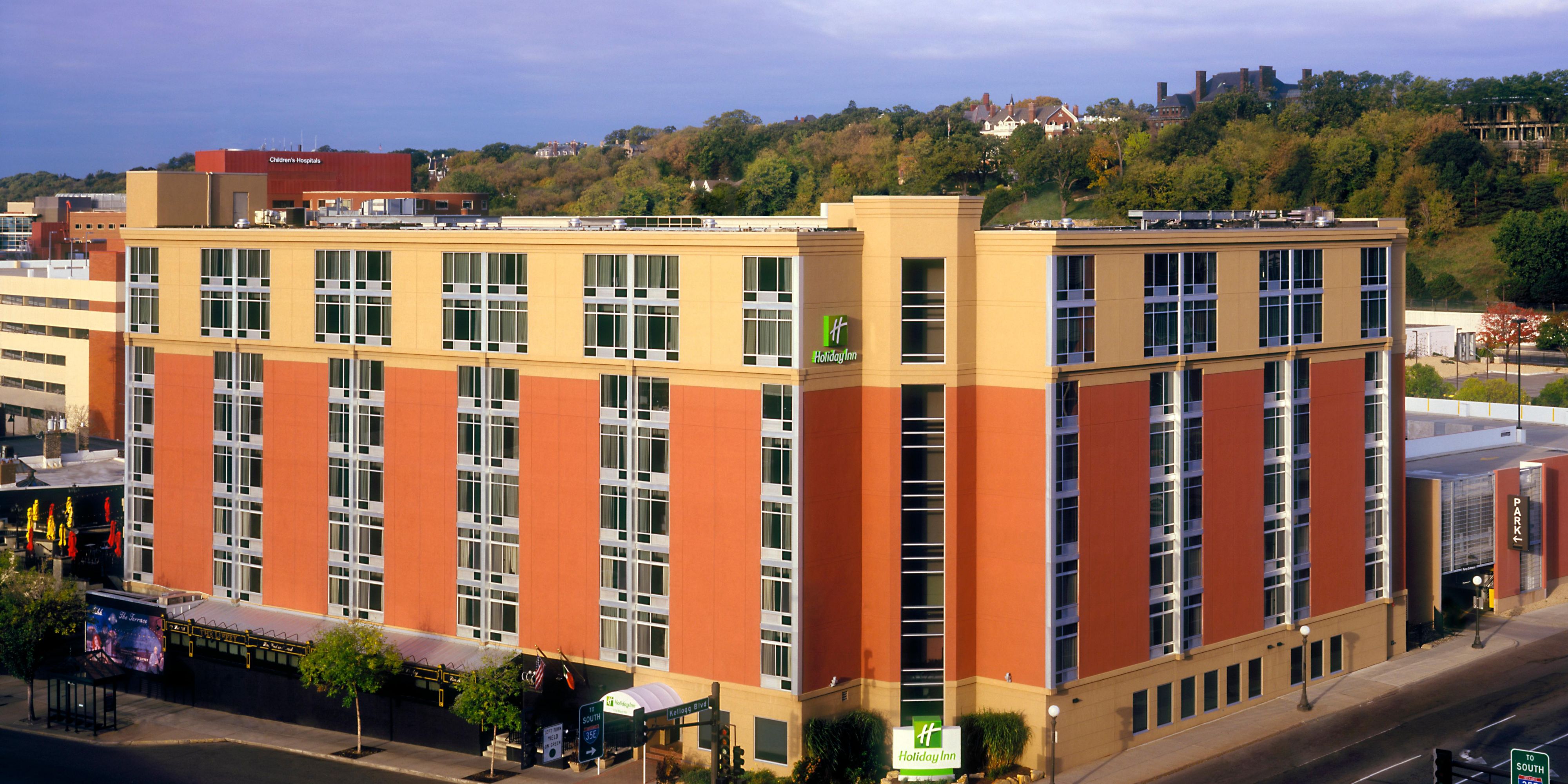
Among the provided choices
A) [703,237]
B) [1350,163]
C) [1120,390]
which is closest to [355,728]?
[703,237]

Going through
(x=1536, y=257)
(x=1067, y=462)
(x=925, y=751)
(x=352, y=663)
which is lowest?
(x=925, y=751)

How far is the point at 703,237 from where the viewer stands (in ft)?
181

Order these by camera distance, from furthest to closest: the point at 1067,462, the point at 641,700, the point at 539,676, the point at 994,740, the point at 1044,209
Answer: the point at 1044,209 → the point at 539,676 → the point at 1067,462 → the point at 994,740 → the point at 641,700

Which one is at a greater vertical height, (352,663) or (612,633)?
(612,633)

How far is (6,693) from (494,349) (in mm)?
29600

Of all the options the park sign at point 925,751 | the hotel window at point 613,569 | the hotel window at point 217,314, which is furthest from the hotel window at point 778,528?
the hotel window at point 217,314

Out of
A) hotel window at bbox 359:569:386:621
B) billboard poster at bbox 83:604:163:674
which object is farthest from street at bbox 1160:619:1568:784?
billboard poster at bbox 83:604:163:674

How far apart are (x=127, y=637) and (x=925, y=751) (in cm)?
3782

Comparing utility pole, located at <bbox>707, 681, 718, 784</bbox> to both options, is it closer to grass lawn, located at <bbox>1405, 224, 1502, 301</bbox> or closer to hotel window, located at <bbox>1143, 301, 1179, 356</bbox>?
hotel window, located at <bbox>1143, 301, 1179, 356</bbox>

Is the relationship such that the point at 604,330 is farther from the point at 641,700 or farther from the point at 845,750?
the point at 845,750

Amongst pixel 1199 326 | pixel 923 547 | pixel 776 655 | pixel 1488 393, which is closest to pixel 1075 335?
pixel 1199 326

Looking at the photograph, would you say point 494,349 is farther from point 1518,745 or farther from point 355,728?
point 1518,745

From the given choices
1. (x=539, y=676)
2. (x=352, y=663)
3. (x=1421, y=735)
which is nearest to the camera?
(x=539, y=676)

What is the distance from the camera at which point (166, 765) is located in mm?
58375
